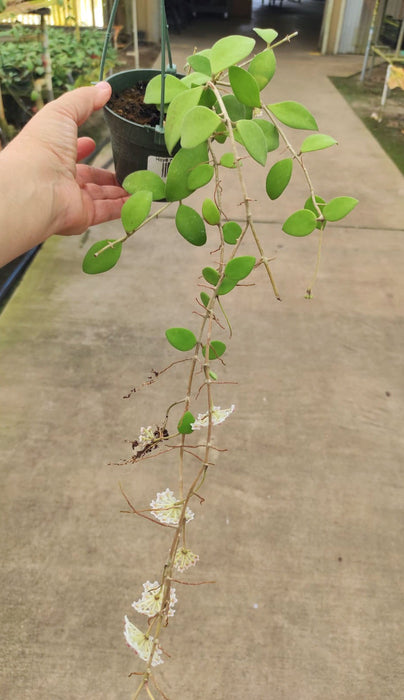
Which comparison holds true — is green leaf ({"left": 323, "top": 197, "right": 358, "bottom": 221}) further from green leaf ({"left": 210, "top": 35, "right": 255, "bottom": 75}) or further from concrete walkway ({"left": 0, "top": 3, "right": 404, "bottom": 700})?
concrete walkway ({"left": 0, "top": 3, "right": 404, "bottom": 700})

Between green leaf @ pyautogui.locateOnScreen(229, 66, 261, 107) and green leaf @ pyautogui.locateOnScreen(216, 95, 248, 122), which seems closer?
green leaf @ pyautogui.locateOnScreen(229, 66, 261, 107)

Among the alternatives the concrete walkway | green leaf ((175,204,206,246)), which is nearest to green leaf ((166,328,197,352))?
green leaf ((175,204,206,246))

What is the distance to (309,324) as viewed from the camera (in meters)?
1.98

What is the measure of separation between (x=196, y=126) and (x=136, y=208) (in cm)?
13

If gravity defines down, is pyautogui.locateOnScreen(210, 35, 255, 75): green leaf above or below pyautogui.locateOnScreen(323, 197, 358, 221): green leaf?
above

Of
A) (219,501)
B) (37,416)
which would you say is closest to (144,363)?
(37,416)

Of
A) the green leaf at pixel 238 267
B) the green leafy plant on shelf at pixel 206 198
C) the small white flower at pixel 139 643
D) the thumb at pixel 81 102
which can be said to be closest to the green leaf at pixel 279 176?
the green leafy plant on shelf at pixel 206 198

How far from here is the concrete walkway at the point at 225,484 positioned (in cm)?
111

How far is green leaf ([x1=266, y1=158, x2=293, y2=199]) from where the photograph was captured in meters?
0.67

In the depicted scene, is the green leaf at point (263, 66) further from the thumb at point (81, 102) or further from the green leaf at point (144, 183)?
the thumb at point (81, 102)

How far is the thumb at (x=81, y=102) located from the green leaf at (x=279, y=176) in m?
0.40

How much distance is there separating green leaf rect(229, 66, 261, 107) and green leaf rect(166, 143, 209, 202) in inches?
2.9

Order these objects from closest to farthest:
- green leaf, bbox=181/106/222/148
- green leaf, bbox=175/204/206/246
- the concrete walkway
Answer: green leaf, bbox=181/106/222/148 < green leaf, bbox=175/204/206/246 < the concrete walkway

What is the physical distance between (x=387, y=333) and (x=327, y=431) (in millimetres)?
555
